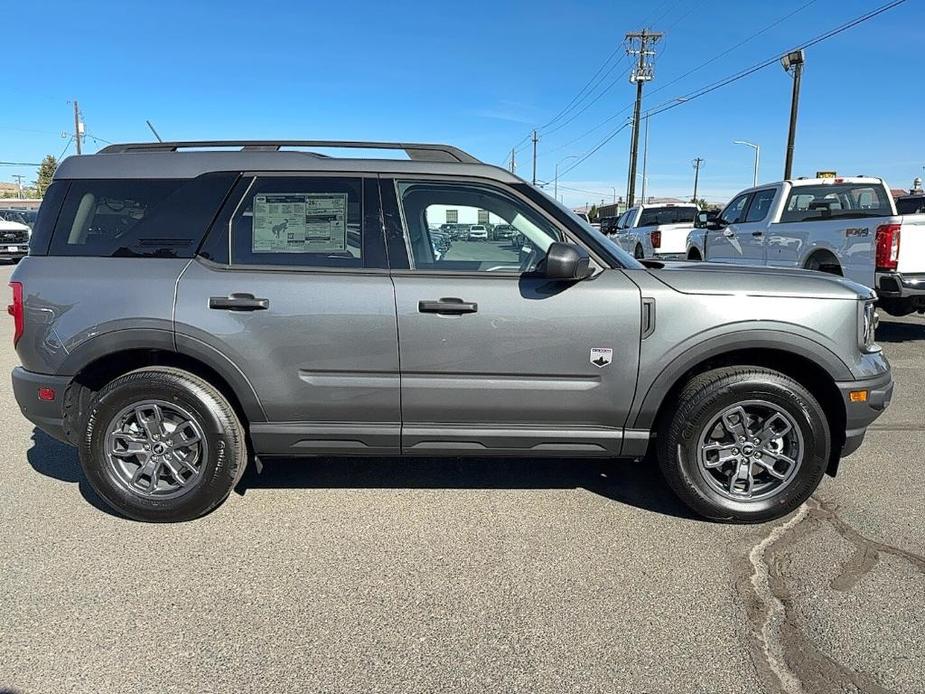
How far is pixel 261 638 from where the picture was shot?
271 cm

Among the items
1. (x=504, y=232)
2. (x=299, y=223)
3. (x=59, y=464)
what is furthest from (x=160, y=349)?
(x=504, y=232)

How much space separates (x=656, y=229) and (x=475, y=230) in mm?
Answer: 12102

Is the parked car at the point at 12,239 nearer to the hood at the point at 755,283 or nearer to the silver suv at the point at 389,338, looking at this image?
the silver suv at the point at 389,338

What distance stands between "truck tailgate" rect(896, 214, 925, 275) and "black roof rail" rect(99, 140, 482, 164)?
6.07m

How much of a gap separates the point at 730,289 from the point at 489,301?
4.10 feet

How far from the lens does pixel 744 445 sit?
366 centimetres

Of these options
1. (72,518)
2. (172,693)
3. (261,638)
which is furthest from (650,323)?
(72,518)

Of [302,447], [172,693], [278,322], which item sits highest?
[278,322]

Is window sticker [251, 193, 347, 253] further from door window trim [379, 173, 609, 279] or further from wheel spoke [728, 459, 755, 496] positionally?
wheel spoke [728, 459, 755, 496]

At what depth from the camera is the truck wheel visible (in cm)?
354

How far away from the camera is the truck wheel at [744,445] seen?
3.54 metres

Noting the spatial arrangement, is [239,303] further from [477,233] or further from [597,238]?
[597,238]

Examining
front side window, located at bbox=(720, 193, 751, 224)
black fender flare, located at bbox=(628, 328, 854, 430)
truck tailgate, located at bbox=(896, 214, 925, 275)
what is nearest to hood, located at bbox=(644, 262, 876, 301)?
black fender flare, located at bbox=(628, 328, 854, 430)

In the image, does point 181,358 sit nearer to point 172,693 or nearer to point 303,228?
point 303,228
